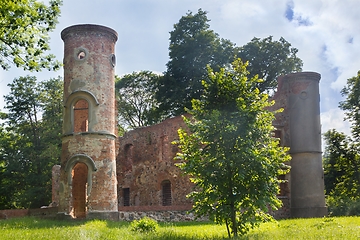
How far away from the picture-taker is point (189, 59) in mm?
33031

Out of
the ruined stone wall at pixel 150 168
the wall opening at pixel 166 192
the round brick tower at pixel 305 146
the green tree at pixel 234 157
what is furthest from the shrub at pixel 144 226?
the wall opening at pixel 166 192

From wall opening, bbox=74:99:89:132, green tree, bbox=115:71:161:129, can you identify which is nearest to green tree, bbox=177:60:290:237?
wall opening, bbox=74:99:89:132

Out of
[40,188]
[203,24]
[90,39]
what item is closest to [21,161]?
[40,188]

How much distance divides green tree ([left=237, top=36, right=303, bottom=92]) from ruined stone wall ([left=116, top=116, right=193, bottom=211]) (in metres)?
11.3

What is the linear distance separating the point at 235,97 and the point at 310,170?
41.6ft

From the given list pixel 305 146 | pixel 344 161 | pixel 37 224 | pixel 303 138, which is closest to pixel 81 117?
pixel 37 224

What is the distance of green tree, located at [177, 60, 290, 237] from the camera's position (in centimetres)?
1112

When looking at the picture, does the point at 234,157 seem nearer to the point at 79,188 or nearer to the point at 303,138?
the point at 303,138

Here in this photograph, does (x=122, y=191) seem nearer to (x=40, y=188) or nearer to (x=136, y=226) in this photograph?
(x=40, y=188)

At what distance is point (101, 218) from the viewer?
1892 centimetres

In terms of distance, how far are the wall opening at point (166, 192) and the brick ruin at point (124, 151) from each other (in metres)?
0.06

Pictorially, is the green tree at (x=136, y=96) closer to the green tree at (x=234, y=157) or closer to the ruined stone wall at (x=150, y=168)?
the ruined stone wall at (x=150, y=168)

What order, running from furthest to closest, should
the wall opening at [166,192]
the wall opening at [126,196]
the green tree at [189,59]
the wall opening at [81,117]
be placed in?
the green tree at [189,59]
the wall opening at [126,196]
the wall opening at [166,192]
the wall opening at [81,117]

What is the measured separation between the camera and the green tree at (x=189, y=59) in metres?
32.8
